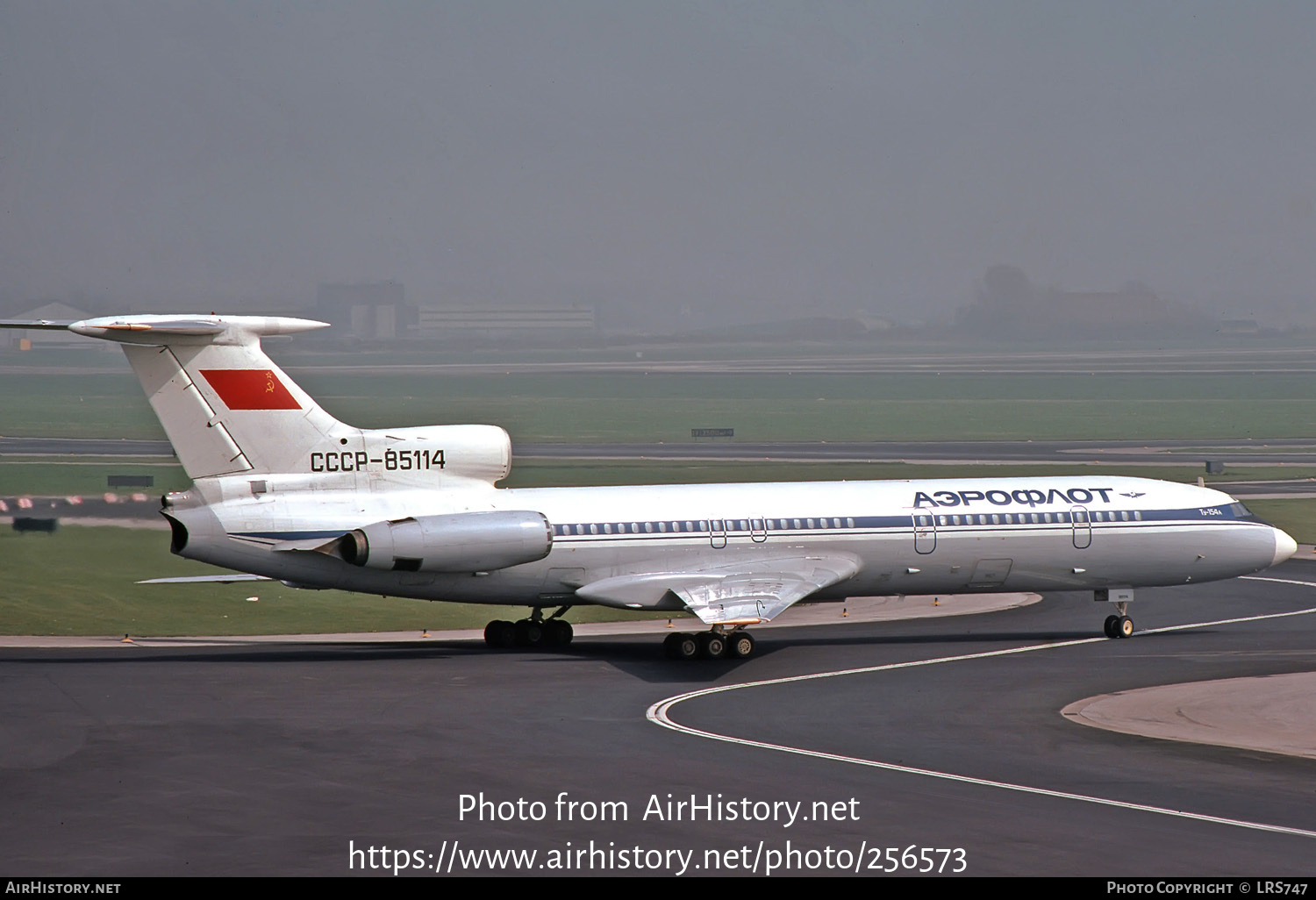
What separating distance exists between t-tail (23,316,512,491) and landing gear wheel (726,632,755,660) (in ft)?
24.9

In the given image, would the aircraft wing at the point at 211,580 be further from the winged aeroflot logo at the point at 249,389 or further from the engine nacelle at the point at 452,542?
the winged aeroflot logo at the point at 249,389

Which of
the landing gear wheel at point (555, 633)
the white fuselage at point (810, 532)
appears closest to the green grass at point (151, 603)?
the landing gear wheel at point (555, 633)

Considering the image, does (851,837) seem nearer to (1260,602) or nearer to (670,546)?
(670,546)

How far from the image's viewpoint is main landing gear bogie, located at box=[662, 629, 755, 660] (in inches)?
1428

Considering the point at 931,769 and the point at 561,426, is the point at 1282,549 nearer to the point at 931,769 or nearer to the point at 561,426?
the point at 931,769

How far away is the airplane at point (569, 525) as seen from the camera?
3434 centimetres

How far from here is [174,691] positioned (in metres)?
31.4

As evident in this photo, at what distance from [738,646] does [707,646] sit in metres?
0.71

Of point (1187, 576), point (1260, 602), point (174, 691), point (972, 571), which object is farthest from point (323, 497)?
point (1260, 602)

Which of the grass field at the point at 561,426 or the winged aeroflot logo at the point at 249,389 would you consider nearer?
the winged aeroflot logo at the point at 249,389

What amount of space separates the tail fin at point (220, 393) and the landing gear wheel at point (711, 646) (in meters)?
9.39

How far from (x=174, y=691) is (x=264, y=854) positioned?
13.0m

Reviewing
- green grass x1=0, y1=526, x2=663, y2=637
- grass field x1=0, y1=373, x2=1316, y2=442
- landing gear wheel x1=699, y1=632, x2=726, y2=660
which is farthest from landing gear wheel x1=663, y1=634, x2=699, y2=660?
grass field x1=0, y1=373, x2=1316, y2=442

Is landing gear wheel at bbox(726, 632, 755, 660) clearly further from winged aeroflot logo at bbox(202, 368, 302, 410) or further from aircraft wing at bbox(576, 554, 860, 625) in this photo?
winged aeroflot logo at bbox(202, 368, 302, 410)
